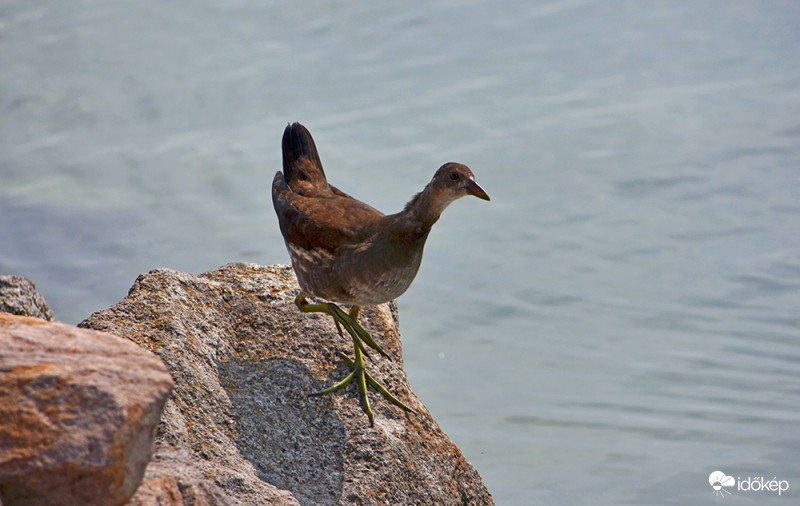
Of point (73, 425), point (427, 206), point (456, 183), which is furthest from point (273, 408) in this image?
point (73, 425)

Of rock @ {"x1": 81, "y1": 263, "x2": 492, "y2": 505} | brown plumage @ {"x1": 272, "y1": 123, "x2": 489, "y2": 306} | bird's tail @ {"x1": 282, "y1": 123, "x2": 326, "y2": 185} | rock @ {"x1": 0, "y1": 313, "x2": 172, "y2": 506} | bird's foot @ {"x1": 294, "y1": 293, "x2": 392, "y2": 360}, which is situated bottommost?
rock @ {"x1": 0, "y1": 313, "x2": 172, "y2": 506}

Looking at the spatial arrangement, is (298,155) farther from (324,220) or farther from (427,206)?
(427,206)

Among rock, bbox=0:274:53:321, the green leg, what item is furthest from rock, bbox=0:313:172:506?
the green leg

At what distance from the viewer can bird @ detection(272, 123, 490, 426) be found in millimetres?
3832

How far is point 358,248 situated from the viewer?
3953 mm

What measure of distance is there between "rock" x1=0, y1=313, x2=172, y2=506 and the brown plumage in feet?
5.57

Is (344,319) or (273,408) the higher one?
(344,319)

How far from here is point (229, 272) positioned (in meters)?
4.54

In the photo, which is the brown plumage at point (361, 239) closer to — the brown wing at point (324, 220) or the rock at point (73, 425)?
the brown wing at point (324, 220)

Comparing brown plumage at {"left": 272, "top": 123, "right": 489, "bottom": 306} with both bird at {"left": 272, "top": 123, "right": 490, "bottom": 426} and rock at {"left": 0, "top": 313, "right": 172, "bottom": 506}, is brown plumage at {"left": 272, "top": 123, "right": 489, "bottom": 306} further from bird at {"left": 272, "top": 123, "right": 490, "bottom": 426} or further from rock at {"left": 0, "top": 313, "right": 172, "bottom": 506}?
rock at {"left": 0, "top": 313, "right": 172, "bottom": 506}

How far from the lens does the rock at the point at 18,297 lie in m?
3.40

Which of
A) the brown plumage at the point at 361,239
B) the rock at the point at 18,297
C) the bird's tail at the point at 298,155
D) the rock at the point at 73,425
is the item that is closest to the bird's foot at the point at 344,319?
the brown plumage at the point at 361,239

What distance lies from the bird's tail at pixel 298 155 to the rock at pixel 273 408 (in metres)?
0.75

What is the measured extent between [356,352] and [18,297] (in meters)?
1.58
